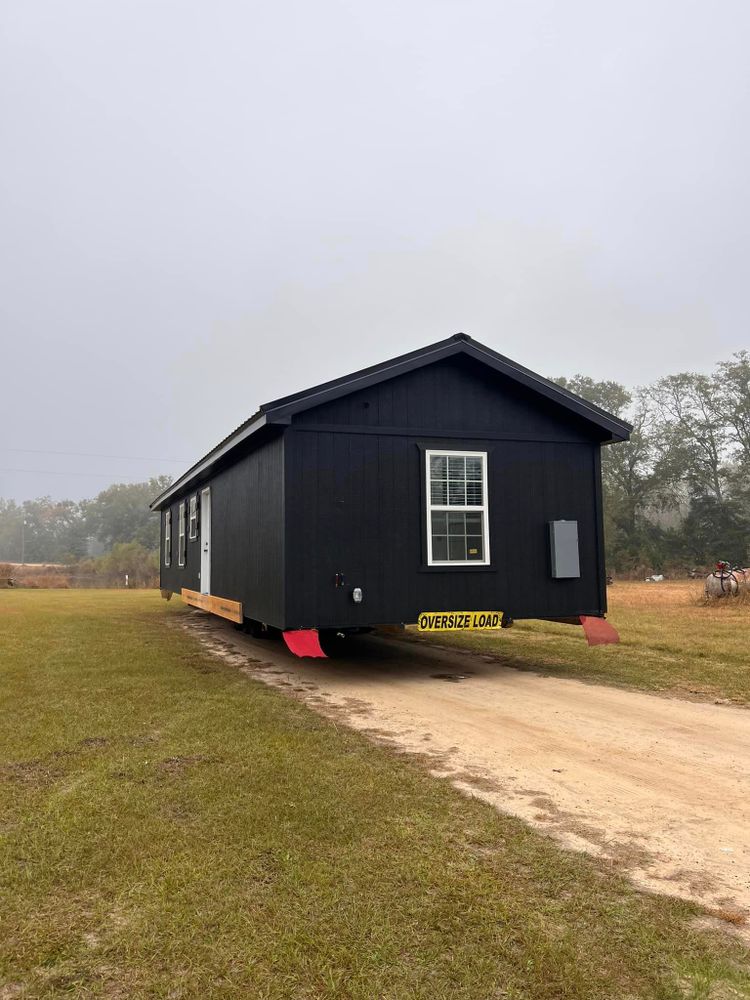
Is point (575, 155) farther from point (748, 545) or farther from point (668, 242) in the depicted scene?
point (748, 545)

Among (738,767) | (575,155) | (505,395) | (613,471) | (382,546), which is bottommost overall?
(738,767)

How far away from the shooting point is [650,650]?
34.8ft

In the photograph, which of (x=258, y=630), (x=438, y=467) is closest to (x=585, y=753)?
(x=438, y=467)

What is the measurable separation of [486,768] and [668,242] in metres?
44.1

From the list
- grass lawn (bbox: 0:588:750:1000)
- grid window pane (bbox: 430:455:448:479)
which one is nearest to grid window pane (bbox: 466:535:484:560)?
grid window pane (bbox: 430:455:448:479)

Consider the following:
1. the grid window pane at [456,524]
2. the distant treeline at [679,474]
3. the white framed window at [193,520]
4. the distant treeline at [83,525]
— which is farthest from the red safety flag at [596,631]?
the distant treeline at [83,525]

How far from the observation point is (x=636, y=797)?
416 cm

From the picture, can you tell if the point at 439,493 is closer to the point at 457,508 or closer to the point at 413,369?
the point at 457,508

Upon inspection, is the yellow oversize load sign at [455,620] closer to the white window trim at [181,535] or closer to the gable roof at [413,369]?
the gable roof at [413,369]

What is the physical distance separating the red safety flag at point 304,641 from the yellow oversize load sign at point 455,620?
1337 millimetres

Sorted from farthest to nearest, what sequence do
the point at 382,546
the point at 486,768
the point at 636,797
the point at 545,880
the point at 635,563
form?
the point at 635,563
the point at 382,546
the point at 486,768
the point at 636,797
the point at 545,880

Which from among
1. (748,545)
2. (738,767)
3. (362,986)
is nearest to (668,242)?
(748,545)

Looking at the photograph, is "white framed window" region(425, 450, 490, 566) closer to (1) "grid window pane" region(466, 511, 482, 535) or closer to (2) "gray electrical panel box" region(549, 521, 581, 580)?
(1) "grid window pane" region(466, 511, 482, 535)

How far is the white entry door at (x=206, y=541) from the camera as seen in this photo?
13.9 m
